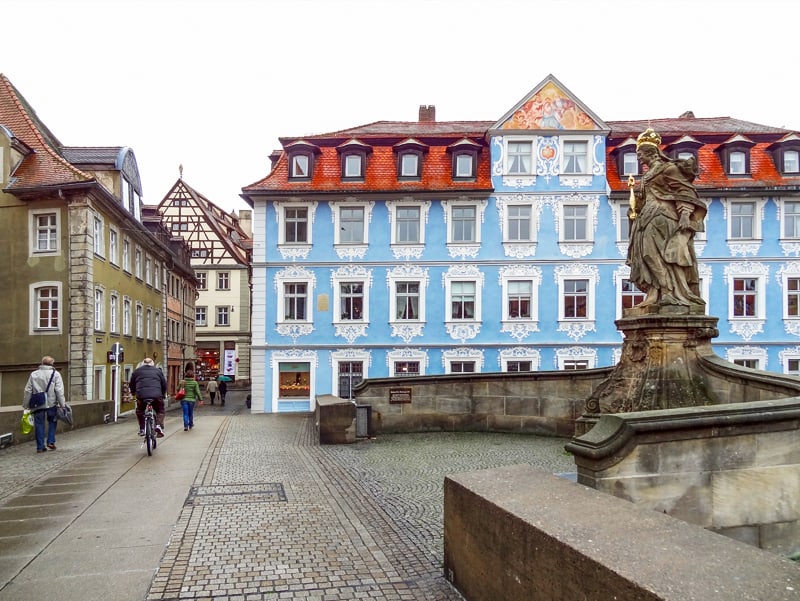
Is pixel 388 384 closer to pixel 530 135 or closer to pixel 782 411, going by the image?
pixel 782 411

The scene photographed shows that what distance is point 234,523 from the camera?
6633 millimetres

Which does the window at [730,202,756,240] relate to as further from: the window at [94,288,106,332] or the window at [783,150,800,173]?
the window at [94,288,106,332]

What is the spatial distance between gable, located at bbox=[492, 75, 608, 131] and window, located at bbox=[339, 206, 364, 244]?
6.71 metres

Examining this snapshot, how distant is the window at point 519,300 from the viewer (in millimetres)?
28031

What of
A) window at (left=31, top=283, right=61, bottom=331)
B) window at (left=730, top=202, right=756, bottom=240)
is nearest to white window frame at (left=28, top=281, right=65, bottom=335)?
window at (left=31, top=283, right=61, bottom=331)

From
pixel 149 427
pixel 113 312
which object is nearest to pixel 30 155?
pixel 113 312

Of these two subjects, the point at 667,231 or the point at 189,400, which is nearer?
the point at 667,231

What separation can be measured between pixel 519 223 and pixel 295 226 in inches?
359

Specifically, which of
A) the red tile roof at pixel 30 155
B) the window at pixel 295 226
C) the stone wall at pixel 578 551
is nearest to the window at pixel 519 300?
the window at pixel 295 226

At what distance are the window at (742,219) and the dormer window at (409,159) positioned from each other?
12970 millimetres

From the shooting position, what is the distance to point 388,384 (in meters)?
15.2

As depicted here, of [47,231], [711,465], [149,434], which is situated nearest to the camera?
[711,465]

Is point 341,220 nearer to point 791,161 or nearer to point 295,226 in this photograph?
point 295,226

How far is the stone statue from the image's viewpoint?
32.5 feet
